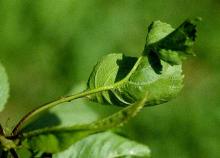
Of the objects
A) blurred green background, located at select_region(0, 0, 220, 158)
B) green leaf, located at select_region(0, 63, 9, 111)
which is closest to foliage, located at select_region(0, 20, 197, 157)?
green leaf, located at select_region(0, 63, 9, 111)

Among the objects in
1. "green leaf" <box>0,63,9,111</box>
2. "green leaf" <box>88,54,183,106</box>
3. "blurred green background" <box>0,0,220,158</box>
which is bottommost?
"blurred green background" <box>0,0,220,158</box>

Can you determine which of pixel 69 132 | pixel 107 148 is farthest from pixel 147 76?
pixel 69 132

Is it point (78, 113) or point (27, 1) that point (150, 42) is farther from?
point (27, 1)

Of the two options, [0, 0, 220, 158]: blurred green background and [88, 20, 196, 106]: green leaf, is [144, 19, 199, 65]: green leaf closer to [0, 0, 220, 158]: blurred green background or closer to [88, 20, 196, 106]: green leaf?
[88, 20, 196, 106]: green leaf

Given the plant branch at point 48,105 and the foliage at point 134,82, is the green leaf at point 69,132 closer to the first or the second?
the foliage at point 134,82

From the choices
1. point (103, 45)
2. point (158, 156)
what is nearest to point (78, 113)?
point (158, 156)

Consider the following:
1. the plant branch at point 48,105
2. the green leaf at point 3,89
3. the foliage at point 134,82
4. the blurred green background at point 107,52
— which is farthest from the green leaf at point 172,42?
the blurred green background at point 107,52
